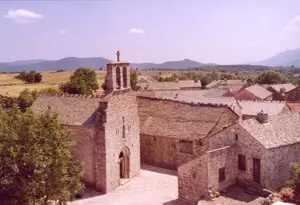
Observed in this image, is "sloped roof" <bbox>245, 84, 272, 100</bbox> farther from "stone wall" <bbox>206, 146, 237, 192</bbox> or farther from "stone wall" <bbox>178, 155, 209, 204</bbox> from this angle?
"stone wall" <bbox>178, 155, 209, 204</bbox>

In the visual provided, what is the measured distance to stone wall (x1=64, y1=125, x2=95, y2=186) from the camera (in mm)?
33844

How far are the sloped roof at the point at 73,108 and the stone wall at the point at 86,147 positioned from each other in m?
0.66

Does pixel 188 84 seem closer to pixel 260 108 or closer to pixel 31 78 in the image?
pixel 260 108

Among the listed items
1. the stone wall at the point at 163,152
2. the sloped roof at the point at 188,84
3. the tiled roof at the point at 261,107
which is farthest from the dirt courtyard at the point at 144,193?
the sloped roof at the point at 188,84

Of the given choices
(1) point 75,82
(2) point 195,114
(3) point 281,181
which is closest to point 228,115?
(2) point 195,114

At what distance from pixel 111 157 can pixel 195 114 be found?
1181 cm

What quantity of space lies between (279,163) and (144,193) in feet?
39.4

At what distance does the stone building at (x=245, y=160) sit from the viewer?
94.8 ft

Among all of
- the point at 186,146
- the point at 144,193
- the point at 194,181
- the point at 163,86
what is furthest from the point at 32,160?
the point at 163,86

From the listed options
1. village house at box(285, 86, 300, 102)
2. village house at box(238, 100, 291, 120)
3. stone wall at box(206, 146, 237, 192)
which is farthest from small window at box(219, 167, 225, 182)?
village house at box(285, 86, 300, 102)

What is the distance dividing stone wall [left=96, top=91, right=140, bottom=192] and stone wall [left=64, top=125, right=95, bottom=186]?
787 mm

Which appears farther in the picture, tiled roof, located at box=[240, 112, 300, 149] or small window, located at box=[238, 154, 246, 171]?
small window, located at box=[238, 154, 246, 171]

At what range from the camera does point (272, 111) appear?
185 feet

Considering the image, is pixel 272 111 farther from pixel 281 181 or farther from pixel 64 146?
pixel 64 146
